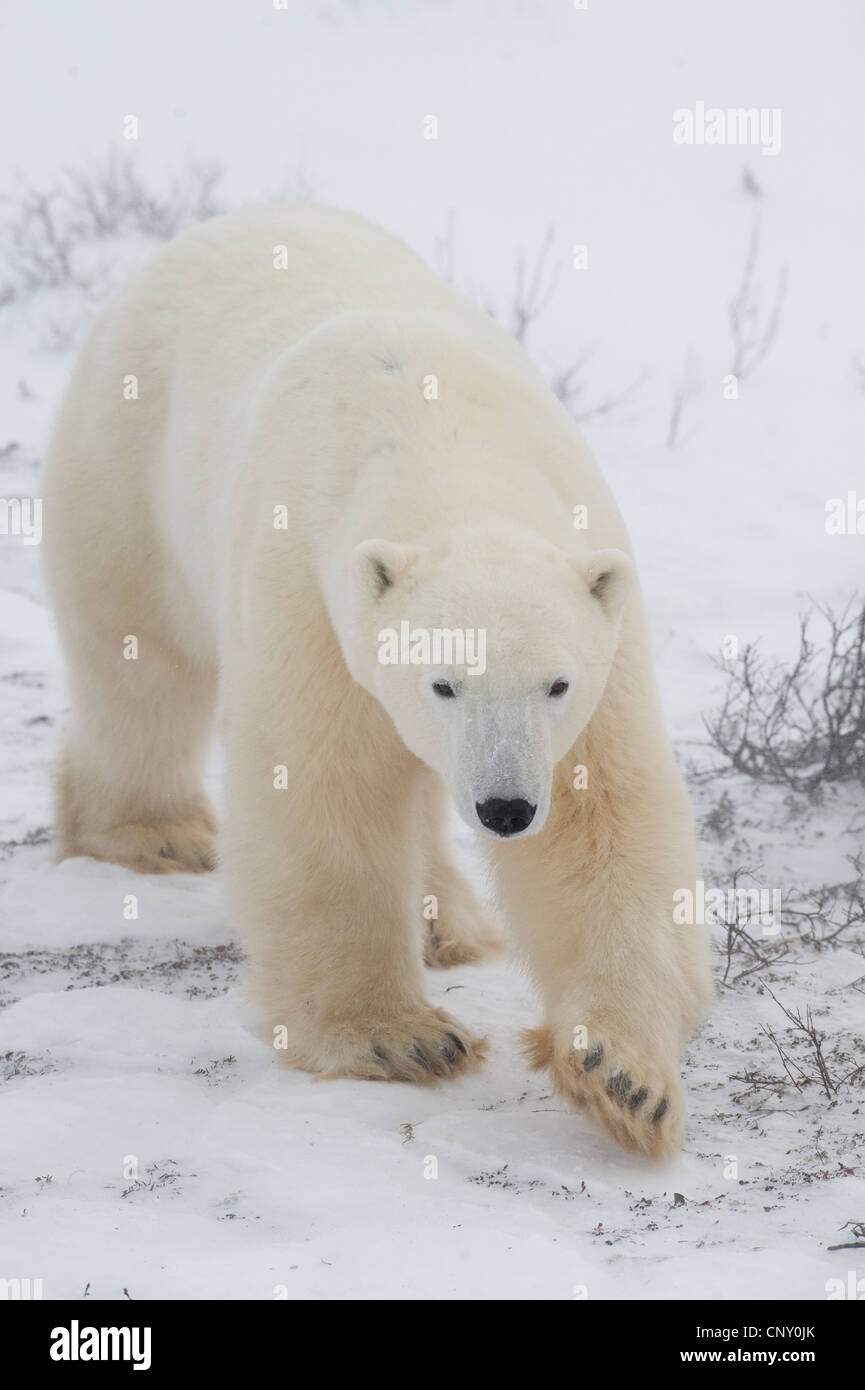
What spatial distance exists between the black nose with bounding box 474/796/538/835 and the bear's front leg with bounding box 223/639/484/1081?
25.5 inches

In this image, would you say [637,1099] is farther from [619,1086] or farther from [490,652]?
[490,652]

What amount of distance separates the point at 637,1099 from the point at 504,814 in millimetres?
690

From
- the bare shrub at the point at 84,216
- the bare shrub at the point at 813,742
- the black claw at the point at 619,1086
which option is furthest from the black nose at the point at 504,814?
the bare shrub at the point at 84,216

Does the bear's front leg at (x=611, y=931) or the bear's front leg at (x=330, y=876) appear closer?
the bear's front leg at (x=611, y=931)

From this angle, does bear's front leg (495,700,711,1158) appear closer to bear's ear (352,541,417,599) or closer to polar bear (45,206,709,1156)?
polar bear (45,206,709,1156)

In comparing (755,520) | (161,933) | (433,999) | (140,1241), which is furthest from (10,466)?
(140,1241)

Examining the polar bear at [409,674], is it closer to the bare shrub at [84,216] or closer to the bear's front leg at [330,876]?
the bear's front leg at [330,876]

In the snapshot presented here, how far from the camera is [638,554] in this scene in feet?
27.0

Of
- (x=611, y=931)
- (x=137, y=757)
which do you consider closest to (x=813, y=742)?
(x=137, y=757)

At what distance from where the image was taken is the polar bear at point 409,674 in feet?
8.98

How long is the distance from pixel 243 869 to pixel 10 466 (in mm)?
5566

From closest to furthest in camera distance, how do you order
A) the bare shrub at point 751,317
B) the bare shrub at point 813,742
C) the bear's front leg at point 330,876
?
the bear's front leg at point 330,876
the bare shrub at point 813,742
the bare shrub at point 751,317

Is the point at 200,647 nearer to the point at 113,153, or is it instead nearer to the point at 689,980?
the point at 689,980

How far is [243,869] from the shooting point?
3.41m
